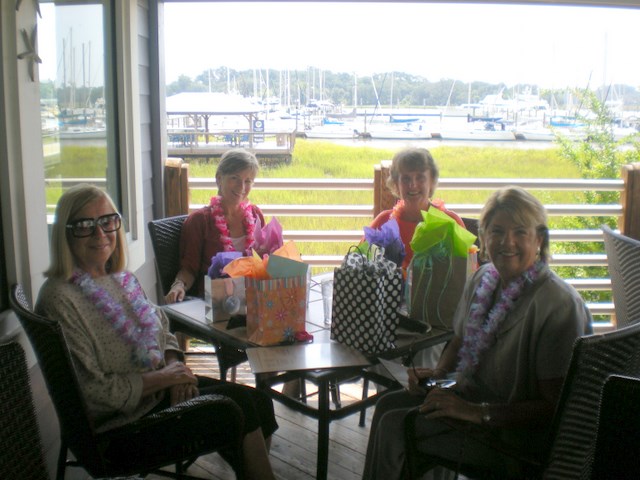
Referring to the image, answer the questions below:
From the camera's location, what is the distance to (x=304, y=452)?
3104mm

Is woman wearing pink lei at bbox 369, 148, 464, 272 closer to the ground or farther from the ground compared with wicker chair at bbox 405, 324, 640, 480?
farther from the ground

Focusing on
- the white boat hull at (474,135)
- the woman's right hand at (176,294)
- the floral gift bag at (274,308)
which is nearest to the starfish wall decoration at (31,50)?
the floral gift bag at (274,308)

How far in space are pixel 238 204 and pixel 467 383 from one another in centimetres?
160

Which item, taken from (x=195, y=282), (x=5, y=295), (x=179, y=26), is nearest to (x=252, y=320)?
(x=5, y=295)

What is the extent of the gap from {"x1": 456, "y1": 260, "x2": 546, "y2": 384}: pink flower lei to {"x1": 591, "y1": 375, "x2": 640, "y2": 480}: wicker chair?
2.50 feet

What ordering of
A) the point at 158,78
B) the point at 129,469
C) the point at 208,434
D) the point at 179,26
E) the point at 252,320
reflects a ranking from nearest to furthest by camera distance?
1. the point at 129,469
2. the point at 208,434
3. the point at 252,320
4. the point at 158,78
5. the point at 179,26

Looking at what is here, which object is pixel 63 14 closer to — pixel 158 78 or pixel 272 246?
pixel 272 246

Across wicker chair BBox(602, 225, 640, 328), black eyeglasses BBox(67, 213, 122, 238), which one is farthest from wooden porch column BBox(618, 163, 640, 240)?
black eyeglasses BBox(67, 213, 122, 238)

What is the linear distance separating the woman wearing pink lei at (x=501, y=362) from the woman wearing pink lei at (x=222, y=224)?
1317 millimetres

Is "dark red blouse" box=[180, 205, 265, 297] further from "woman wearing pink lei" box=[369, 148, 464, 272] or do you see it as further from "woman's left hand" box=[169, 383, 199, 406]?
"woman's left hand" box=[169, 383, 199, 406]

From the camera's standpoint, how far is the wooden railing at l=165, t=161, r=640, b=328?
13.6 ft

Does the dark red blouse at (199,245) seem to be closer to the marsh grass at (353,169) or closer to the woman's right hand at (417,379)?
the woman's right hand at (417,379)

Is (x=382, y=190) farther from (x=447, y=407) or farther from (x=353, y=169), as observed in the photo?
(x=447, y=407)

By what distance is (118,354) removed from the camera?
2164 mm
